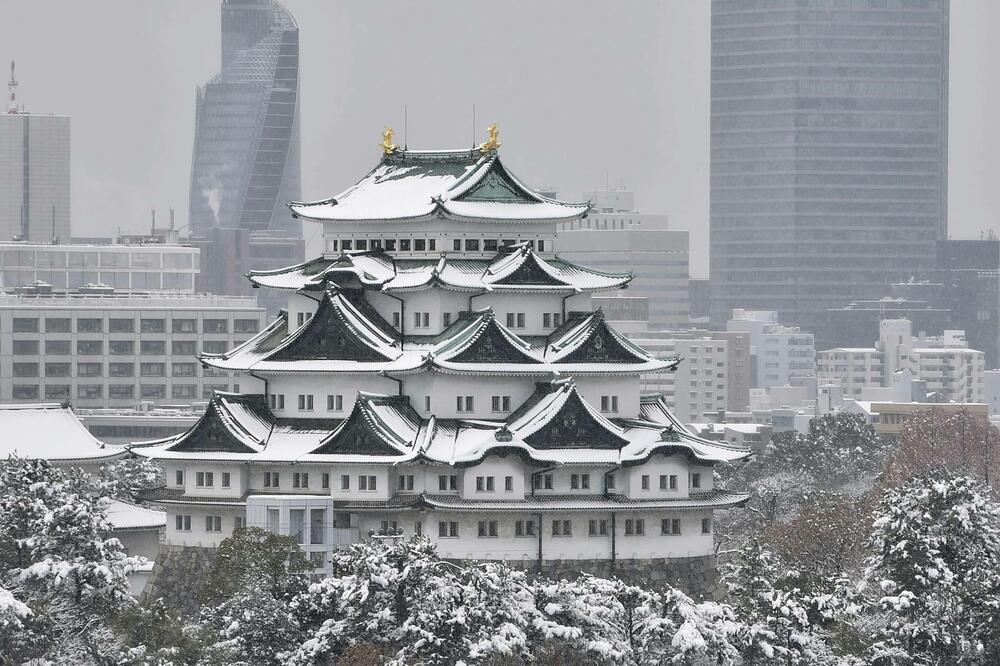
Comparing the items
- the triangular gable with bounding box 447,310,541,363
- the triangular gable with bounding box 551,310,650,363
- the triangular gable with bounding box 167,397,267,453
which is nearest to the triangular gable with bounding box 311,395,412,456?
the triangular gable with bounding box 167,397,267,453

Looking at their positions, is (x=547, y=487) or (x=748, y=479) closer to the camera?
(x=547, y=487)

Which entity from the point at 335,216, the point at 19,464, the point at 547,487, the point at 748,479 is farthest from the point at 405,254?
the point at 748,479

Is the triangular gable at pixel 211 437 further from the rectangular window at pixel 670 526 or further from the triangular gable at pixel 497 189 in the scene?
the rectangular window at pixel 670 526

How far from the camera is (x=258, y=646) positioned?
96938mm

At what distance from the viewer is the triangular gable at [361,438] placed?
118 meters

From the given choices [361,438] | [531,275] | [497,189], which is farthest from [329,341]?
[497,189]

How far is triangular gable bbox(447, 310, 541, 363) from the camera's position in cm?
12038

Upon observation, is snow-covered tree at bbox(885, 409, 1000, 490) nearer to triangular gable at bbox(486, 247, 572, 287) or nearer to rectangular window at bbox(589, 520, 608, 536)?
triangular gable at bbox(486, 247, 572, 287)

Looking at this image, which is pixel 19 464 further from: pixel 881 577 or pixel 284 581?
pixel 881 577

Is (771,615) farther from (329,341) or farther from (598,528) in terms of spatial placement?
(329,341)

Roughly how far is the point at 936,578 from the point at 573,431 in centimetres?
2582

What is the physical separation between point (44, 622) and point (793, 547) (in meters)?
40.5

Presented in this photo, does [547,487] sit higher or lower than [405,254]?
lower

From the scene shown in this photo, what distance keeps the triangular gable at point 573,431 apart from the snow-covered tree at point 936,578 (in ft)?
65.8
